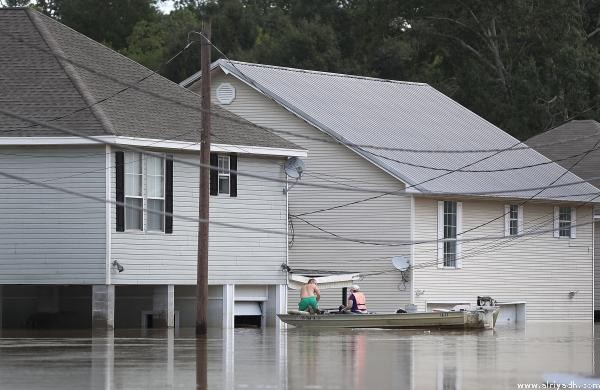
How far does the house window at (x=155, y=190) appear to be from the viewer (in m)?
40.7

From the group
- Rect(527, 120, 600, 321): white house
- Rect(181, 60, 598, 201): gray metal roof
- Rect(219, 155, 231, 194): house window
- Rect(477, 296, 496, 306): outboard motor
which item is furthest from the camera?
Rect(527, 120, 600, 321): white house

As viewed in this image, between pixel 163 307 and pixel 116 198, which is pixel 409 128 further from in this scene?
pixel 116 198

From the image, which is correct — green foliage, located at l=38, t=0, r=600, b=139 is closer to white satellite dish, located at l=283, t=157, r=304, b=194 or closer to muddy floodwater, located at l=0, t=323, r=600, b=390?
white satellite dish, located at l=283, t=157, r=304, b=194

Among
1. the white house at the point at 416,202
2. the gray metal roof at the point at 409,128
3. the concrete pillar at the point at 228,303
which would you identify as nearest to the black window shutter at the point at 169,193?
the concrete pillar at the point at 228,303

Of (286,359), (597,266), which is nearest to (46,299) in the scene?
(286,359)

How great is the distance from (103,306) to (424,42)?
41.9 m

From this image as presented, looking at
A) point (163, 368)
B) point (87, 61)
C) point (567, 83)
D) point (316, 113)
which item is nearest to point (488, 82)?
point (567, 83)

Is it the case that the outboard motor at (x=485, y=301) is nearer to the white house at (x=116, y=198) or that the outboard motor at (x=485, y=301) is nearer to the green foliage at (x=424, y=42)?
the white house at (x=116, y=198)

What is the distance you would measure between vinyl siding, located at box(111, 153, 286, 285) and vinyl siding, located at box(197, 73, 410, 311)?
3859 millimetres

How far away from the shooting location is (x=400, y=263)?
46969 mm

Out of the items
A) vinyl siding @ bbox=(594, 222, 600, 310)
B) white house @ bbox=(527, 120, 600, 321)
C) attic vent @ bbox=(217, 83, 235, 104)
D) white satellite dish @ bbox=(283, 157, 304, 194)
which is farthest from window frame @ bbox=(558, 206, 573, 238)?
white satellite dish @ bbox=(283, 157, 304, 194)

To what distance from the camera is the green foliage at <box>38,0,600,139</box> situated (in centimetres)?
7244

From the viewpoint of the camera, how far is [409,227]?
4775 cm

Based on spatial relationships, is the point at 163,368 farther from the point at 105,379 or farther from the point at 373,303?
the point at 373,303
